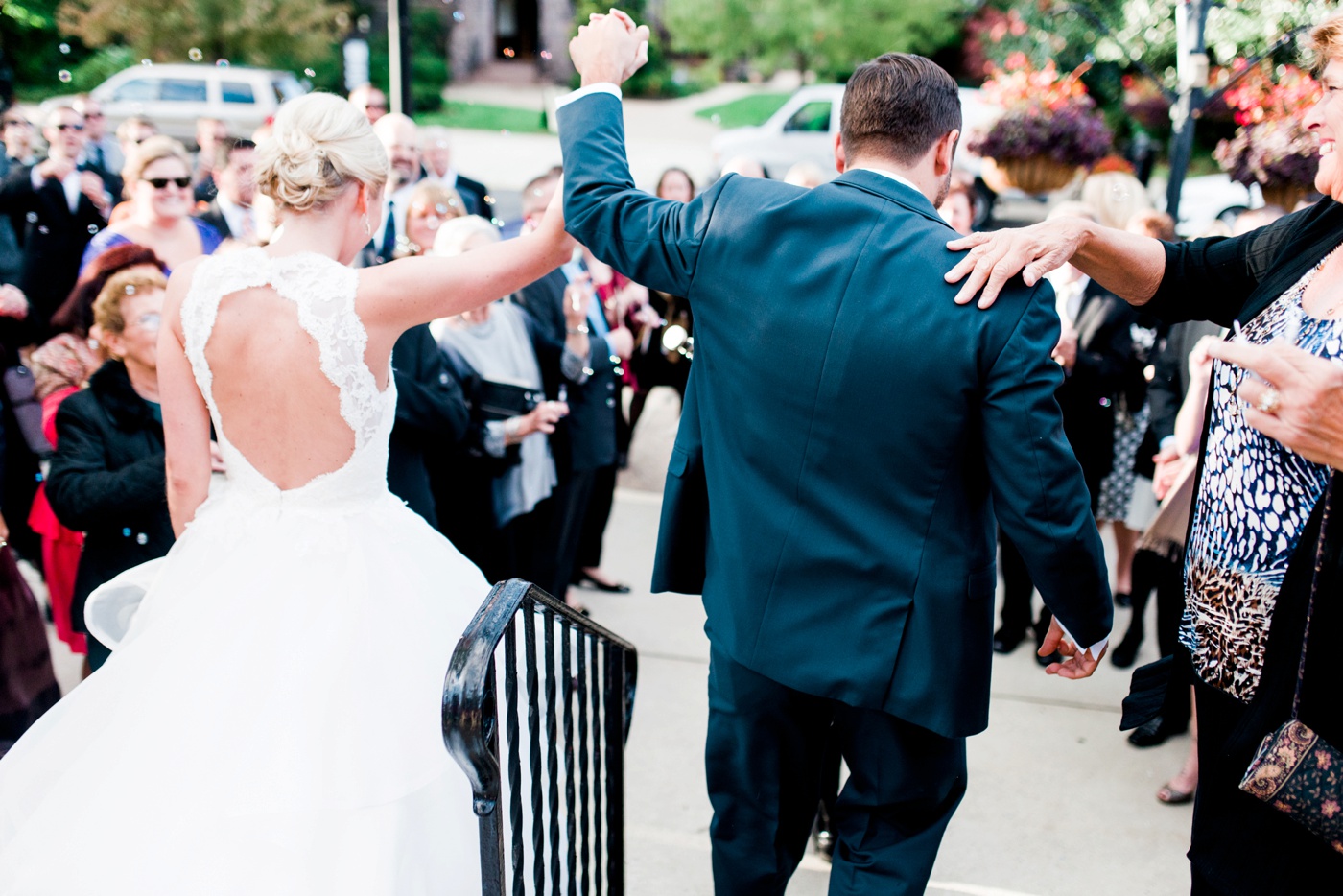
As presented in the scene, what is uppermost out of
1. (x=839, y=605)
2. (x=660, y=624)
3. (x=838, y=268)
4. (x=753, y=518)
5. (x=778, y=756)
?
(x=838, y=268)

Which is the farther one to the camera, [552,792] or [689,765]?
[689,765]

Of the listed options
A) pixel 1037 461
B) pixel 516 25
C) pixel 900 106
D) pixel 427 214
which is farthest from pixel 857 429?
pixel 516 25

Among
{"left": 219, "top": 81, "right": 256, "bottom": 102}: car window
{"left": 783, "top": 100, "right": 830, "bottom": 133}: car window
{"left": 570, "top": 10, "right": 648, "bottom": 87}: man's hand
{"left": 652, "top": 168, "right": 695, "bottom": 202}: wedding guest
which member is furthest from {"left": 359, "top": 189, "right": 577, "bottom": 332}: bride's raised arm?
{"left": 219, "top": 81, "right": 256, "bottom": 102}: car window

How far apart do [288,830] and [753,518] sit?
1044mm

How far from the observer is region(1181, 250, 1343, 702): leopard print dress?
6.07ft

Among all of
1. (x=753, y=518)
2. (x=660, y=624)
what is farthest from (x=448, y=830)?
(x=660, y=624)

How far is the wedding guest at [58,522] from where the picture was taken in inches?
133

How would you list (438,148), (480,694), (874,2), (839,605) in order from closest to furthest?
1. (480,694)
2. (839,605)
3. (438,148)
4. (874,2)

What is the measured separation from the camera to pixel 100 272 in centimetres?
330

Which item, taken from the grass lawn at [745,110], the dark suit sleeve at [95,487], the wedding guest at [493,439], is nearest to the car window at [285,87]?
the grass lawn at [745,110]

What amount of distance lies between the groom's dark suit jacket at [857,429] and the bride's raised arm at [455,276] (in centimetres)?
19

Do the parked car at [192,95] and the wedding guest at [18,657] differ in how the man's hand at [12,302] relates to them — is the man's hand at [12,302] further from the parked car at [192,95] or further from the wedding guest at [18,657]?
the parked car at [192,95]

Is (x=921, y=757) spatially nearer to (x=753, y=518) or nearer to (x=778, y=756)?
(x=778, y=756)

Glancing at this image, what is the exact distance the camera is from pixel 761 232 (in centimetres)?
197
